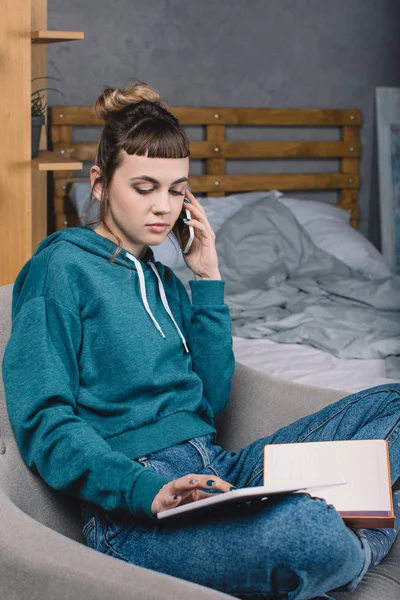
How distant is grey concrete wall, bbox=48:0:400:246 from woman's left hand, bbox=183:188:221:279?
2184mm

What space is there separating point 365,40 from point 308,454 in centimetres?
329

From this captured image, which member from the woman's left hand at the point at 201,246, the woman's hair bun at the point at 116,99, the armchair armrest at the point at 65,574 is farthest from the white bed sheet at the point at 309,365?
the armchair armrest at the point at 65,574

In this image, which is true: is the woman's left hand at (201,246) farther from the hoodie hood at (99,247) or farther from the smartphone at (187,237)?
the hoodie hood at (99,247)

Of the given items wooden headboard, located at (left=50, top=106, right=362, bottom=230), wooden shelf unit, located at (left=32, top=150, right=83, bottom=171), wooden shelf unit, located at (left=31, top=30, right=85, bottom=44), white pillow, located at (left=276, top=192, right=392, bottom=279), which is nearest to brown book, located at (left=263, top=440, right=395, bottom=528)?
wooden shelf unit, located at (left=32, top=150, right=83, bottom=171)

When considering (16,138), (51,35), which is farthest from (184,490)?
(51,35)

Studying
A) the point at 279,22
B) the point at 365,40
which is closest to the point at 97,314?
the point at 279,22

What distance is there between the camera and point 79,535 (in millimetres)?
1355

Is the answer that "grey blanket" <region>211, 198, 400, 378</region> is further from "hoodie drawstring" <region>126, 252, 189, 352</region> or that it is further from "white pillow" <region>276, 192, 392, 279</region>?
"hoodie drawstring" <region>126, 252, 189, 352</region>

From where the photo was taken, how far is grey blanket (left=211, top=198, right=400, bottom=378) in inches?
105

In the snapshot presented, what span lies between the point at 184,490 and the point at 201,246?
23.4 inches

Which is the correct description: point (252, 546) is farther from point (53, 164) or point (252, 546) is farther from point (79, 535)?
point (53, 164)

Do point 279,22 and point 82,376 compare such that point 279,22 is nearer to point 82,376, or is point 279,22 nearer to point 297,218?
point 297,218

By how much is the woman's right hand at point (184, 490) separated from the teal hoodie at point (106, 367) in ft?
0.06

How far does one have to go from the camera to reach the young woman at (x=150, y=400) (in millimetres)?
1073
